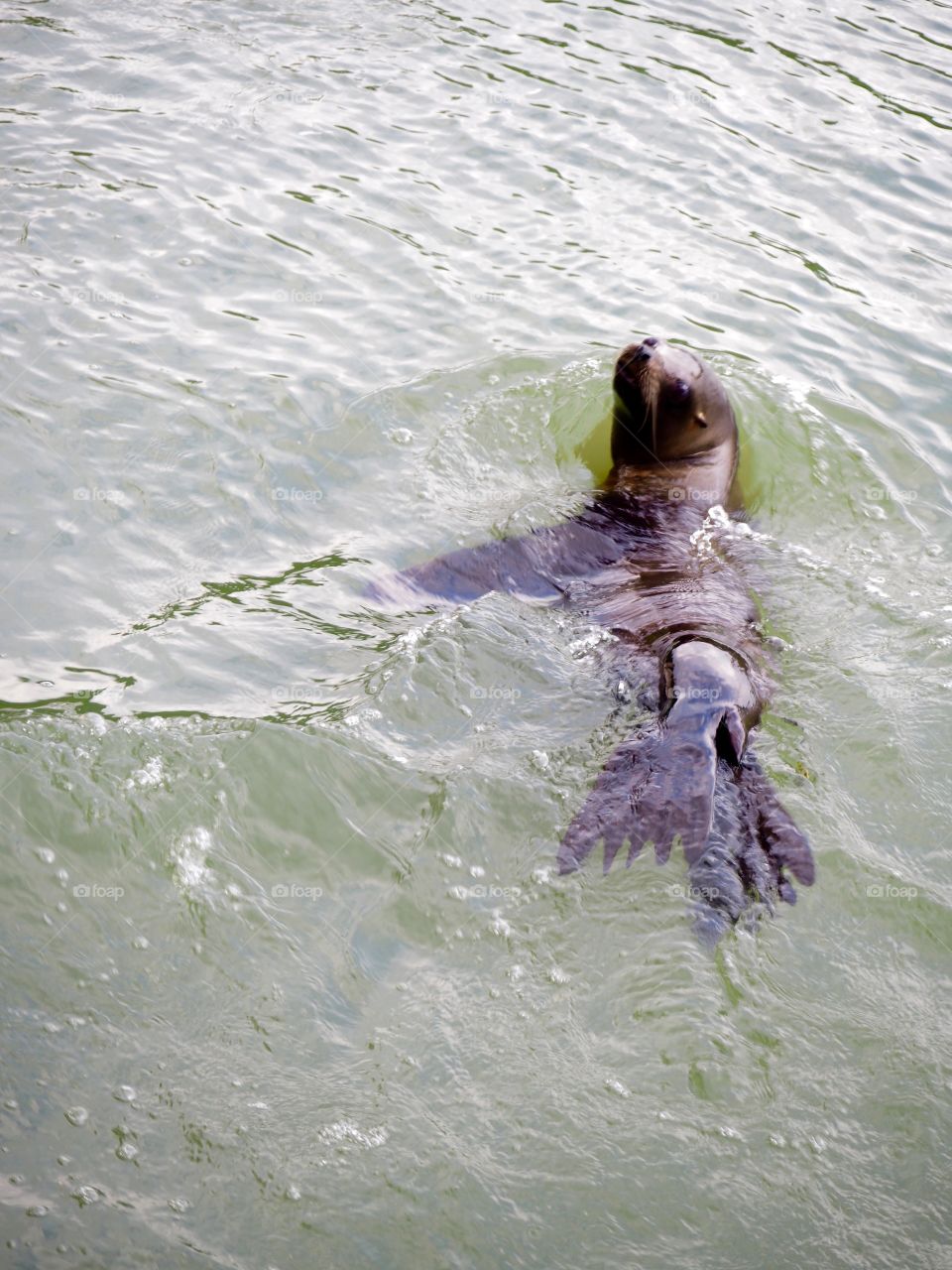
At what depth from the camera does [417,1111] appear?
3332mm

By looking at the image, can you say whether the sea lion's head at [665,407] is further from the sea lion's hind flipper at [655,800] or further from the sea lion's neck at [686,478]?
the sea lion's hind flipper at [655,800]

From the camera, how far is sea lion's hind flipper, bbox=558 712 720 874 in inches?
162

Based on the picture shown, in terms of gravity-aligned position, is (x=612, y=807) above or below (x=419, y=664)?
above

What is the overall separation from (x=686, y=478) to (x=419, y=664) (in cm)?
228

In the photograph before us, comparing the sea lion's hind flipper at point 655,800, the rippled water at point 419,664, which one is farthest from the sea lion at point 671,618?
the rippled water at point 419,664

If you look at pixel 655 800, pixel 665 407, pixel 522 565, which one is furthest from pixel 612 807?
pixel 665 407

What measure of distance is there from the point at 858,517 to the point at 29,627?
14.2 ft

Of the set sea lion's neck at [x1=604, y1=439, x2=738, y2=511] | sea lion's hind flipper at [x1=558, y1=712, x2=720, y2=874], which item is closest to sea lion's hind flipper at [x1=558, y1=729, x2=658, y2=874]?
sea lion's hind flipper at [x1=558, y1=712, x2=720, y2=874]

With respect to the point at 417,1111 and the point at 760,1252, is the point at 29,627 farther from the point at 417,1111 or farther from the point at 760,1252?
the point at 760,1252

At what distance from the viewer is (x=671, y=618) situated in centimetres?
531

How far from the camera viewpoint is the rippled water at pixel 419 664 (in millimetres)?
3227

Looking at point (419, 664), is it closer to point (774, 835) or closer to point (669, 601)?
point (669, 601)

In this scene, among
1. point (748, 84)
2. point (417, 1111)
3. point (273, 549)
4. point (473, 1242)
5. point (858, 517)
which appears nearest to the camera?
point (473, 1242)

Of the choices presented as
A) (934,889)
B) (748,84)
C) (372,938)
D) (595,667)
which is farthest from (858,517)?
(748,84)
